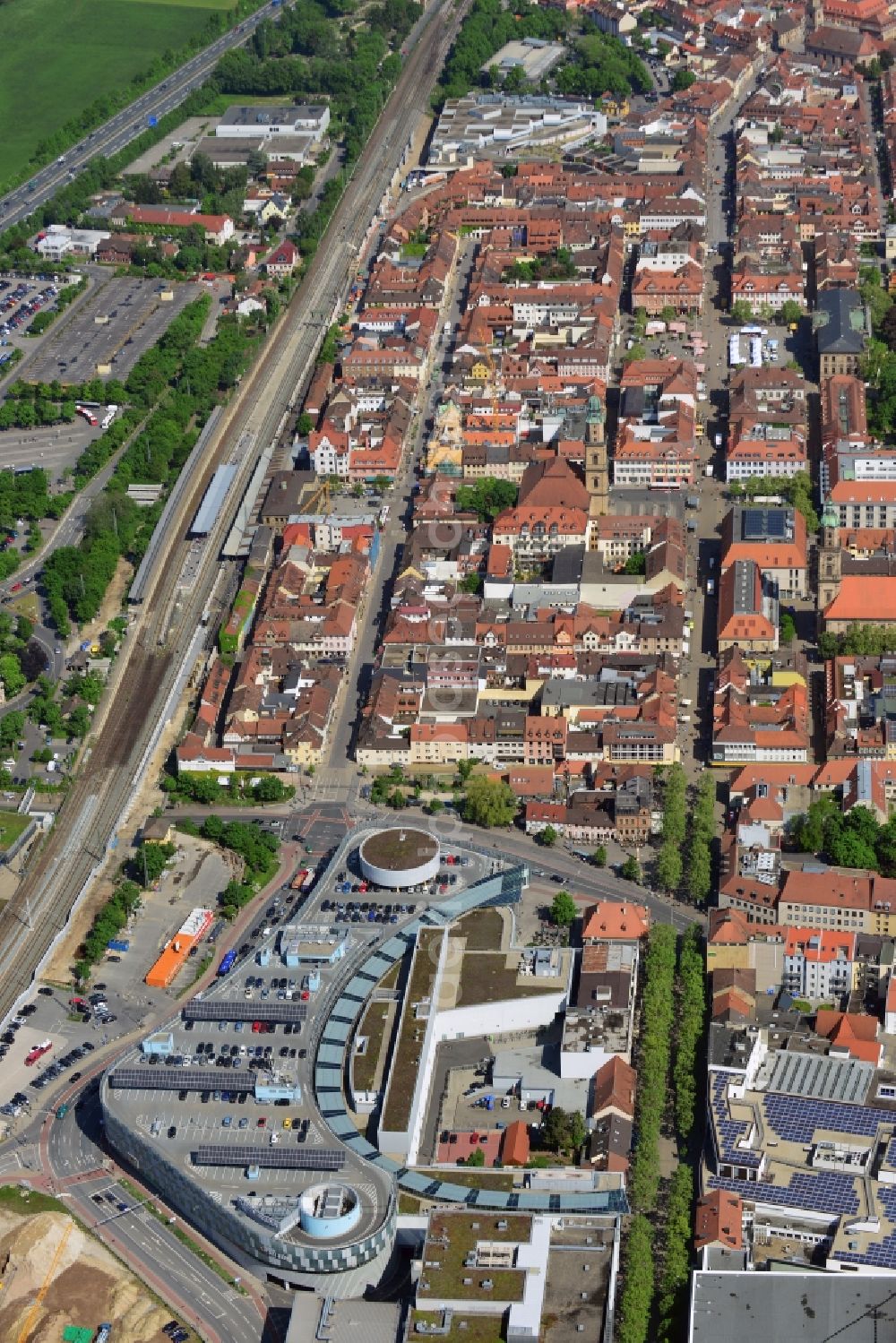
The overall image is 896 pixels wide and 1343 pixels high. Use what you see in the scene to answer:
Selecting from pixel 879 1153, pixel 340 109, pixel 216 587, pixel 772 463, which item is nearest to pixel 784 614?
pixel 772 463

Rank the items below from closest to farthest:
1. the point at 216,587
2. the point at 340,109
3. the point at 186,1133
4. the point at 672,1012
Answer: the point at 186,1133, the point at 672,1012, the point at 216,587, the point at 340,109

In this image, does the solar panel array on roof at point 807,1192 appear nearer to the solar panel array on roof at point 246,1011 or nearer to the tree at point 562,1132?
the tree at point 562,1132

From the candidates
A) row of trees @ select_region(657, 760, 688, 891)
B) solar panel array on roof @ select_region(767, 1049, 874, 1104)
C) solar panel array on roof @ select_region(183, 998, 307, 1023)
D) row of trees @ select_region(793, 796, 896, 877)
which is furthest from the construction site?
row of trees @ select_region(793, 796, 896, 877)

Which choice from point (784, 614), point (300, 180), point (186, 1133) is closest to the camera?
point (186, 1133)

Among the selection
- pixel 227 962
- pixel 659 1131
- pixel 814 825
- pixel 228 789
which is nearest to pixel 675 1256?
pixel 659 1131

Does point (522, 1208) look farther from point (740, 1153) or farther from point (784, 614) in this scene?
point (784, 614)
